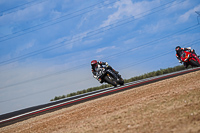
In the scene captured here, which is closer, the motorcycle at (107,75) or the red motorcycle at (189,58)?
the motorcycle at (107,75)

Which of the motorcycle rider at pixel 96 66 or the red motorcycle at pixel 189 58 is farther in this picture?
the red motorcycle at pixel 189 58

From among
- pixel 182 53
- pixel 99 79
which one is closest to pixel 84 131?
pixel 99 79

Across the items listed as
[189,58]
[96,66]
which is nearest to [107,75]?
[96,66]

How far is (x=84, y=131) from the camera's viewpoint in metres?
7.12

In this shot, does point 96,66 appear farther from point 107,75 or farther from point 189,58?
point 189,58

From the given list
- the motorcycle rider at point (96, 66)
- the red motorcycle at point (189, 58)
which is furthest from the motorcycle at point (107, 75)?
the red motorcycle at point (189, 58)

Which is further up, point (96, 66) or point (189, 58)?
point (96, 66)

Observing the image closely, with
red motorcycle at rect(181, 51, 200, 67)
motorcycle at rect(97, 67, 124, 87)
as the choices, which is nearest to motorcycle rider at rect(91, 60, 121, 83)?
motorcycle at rect(97, 67, 124, 87)

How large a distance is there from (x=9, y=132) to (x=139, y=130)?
6.50 m

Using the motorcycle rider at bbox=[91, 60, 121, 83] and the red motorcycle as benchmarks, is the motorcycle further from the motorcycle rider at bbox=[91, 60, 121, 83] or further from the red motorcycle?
the red motorcycle

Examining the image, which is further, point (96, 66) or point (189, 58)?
point (189, 58)

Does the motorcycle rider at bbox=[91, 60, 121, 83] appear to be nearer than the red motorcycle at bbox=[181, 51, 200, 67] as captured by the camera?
Yes

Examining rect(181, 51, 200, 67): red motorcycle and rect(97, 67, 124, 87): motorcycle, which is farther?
rect(181, 51, 200, 67): red motorcycle

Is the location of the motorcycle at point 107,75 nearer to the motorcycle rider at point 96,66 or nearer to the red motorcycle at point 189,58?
the motorcycle rider at point 96,66
